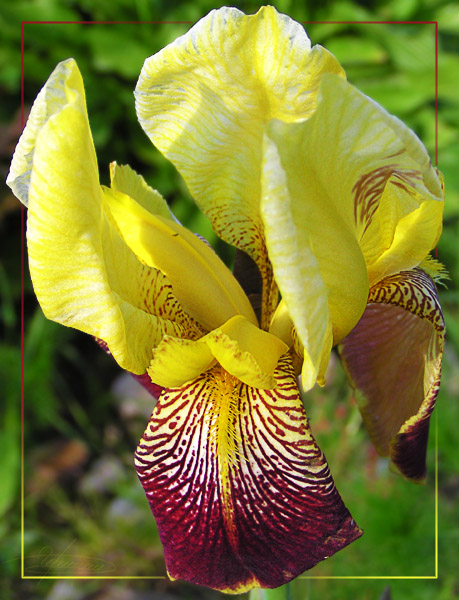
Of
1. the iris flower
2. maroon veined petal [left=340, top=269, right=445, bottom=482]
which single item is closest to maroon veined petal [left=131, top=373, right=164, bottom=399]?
the iris flower

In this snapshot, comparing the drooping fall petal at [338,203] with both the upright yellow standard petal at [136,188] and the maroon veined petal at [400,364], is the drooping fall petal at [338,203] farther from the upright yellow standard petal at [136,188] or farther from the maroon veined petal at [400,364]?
the upright yellow standard petal at [136,188]

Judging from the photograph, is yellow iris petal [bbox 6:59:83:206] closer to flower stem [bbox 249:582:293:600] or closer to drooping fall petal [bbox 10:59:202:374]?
drooping fall petal [bbox 10:59:202:374]

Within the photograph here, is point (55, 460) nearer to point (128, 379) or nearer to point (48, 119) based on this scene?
point (128, 379)

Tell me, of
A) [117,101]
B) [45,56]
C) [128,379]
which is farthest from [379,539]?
[45,56]

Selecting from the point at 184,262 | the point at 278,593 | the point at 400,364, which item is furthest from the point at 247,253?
the point at 278,593

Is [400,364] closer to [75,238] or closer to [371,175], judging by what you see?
[371,175]

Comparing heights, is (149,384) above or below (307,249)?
below

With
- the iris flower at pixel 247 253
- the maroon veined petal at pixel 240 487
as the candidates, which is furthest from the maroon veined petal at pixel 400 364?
the maroon veined petal at pixel 240 487
